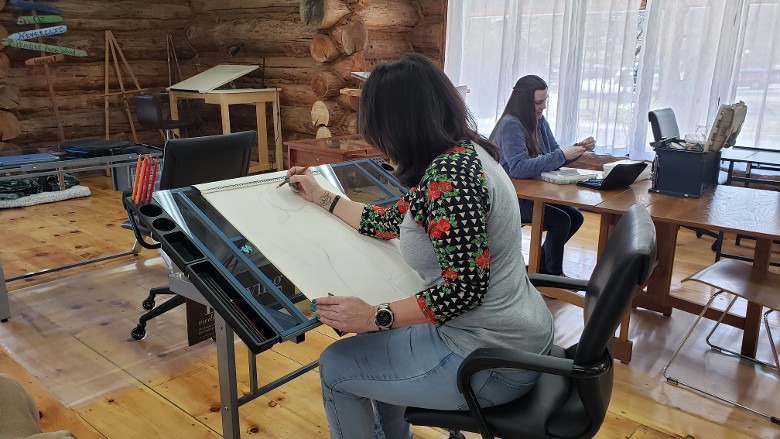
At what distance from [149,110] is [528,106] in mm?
3684

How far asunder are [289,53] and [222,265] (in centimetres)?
491

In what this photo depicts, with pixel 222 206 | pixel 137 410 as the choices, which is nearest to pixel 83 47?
pixel 137 410

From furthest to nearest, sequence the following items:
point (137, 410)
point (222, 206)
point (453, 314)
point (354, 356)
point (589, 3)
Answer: point (589, 3), point (137, 410), point (222, 206), point (354, 356), point (453, 314)

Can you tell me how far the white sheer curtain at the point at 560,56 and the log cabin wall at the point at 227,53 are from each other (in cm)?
38

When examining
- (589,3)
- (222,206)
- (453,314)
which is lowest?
(453,314)

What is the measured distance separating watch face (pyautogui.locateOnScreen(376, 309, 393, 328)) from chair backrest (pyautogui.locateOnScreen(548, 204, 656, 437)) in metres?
0.38

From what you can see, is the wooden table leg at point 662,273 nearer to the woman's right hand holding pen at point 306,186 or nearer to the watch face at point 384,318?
the woman's right hand holding pen at point 306,186

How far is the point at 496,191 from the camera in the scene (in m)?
1.33

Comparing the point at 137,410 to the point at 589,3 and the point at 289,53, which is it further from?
the point at 289,53

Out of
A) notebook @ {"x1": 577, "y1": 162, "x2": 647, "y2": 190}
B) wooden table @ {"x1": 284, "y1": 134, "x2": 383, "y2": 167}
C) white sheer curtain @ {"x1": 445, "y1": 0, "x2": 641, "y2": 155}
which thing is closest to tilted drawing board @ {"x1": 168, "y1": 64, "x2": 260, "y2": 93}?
wooden table @ {"x1": 284, "y1": 134, "x2": 383, "y2": 167}

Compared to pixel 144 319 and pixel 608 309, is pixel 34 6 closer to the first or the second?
pixel 144 319

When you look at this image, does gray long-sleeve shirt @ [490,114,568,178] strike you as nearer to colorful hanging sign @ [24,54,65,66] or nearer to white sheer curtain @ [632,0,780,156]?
white sheer curtain @ [632,0,780,156]

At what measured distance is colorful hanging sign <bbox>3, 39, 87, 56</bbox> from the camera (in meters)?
5.68

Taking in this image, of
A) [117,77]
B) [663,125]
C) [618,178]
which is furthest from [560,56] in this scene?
[117,77]
